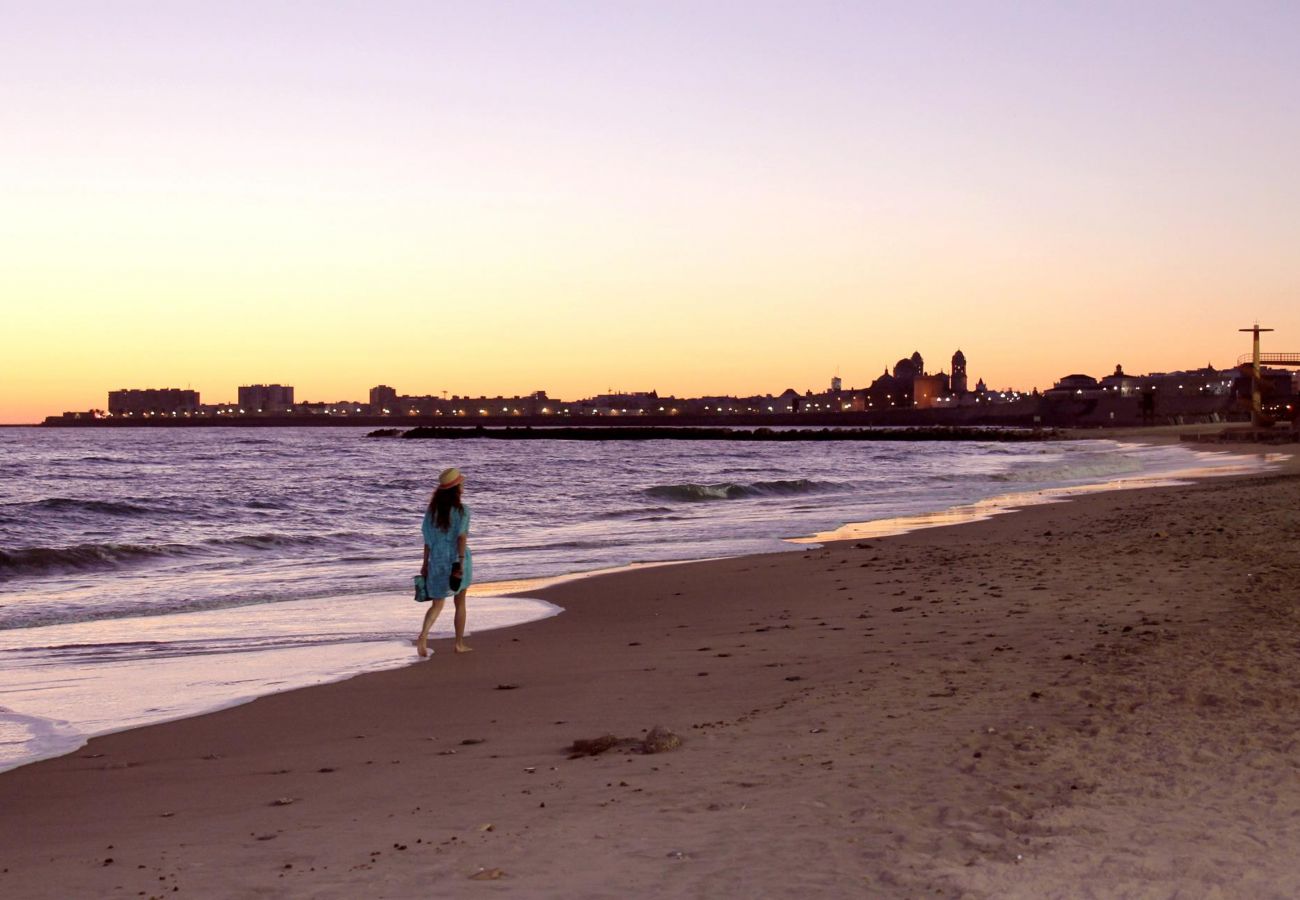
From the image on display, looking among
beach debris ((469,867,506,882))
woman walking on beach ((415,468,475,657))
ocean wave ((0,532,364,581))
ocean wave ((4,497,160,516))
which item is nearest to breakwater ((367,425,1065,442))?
ocean wave ((4,497,160,516))

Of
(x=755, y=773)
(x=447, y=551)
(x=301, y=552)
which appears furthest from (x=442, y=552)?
(x=301, y=552)

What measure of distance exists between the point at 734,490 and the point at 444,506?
32.5 metres

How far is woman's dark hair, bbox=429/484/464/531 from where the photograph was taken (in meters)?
11.2

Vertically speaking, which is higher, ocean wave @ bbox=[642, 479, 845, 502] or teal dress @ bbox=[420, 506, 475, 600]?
teal dress @ bbox=[420, 506, 475, 600]

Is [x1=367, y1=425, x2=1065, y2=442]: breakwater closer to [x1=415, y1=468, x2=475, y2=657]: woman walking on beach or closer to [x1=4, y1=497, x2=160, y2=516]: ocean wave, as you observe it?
[x1=4, y1=497, x2=160, y2=516]: ocean wave

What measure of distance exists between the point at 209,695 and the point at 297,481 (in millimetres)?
49324

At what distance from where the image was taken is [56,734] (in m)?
8.07

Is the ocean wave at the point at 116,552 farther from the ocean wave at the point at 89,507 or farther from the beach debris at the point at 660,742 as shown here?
the beach debris at the point at 660,742

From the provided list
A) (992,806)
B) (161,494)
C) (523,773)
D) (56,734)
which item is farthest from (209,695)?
(161,494)

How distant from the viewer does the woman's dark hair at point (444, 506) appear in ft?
36.7

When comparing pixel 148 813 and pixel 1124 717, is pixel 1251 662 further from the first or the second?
pixel 148 813

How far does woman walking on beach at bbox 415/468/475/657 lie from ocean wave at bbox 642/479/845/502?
29503 millimetres

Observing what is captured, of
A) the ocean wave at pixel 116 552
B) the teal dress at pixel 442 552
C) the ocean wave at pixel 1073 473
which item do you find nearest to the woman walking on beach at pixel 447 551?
the teal dress at pixel 442 552

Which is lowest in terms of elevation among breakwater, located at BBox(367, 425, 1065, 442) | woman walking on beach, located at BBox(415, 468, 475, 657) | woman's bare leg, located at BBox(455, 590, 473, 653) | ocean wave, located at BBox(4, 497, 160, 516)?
breakwater, located at BBox(367, 425, 1065, 442)
